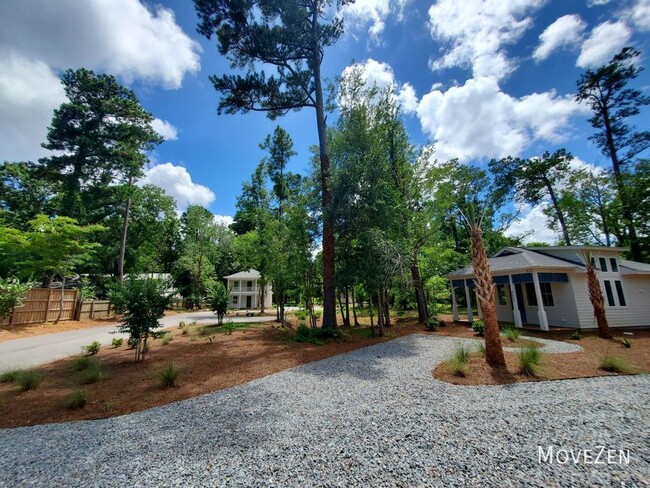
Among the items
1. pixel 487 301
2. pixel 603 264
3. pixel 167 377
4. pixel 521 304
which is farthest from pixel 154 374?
pixel 603 264

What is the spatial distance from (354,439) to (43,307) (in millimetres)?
21233

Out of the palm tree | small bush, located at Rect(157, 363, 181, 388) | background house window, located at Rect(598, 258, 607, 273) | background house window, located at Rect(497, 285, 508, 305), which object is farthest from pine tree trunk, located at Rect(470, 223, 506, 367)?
background house window, located at Rect(598, 258, 607, 273)

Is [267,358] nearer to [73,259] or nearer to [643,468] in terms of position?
[643,468]

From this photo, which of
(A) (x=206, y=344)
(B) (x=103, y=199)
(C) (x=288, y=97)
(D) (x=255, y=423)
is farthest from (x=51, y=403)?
(B) (x=103, y=199)

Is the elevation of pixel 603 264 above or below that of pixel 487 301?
above

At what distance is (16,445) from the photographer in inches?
143

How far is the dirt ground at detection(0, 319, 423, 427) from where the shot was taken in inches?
189

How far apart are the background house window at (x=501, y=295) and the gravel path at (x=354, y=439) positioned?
11368mm

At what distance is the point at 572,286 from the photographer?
12555 millimetres

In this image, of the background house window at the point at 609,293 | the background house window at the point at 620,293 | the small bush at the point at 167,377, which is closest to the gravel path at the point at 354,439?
the small bush at the point at 167,377

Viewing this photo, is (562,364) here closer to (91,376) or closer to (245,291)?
(91,376)

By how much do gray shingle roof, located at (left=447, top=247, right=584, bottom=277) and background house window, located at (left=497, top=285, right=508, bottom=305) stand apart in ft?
7.58

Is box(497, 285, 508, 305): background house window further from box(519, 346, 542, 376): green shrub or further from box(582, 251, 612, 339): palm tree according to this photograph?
box(519, 346, 542, 376): green shrub

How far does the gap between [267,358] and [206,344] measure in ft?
11.5
